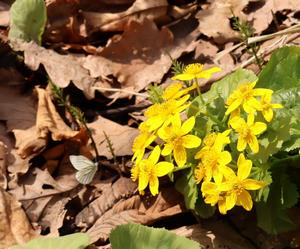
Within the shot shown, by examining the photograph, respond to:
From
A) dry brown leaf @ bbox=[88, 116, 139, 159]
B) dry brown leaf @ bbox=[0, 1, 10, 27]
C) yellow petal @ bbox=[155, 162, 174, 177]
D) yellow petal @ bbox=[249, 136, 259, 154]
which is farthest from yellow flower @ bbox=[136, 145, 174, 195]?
dry brown leaf @ bbox=[0, 1, 10, 27]

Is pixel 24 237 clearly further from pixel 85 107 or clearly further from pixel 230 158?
pixel 230 158

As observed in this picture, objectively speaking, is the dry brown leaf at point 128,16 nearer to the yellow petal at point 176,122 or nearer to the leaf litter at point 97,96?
the leaf litter at point 97,96

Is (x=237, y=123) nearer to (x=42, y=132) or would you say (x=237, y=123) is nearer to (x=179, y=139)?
(x=179, y=139)

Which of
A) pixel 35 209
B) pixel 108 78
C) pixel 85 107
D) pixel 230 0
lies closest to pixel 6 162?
pixel 35 209

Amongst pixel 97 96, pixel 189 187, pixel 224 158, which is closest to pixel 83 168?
pixel 97 96

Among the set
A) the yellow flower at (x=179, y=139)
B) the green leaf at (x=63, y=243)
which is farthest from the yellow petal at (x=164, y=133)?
the green leaf at (x=63, y=243)
